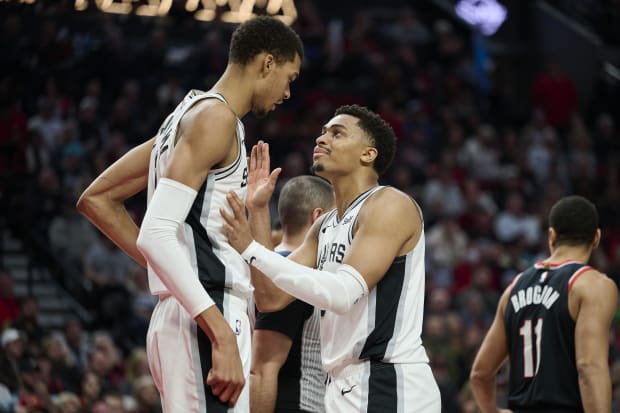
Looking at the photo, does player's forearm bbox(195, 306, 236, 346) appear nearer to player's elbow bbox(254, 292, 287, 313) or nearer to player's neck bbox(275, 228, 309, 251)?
player's elbow bbox(254, 292, 287, 313)

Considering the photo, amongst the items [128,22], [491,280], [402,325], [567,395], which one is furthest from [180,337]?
[128,22]

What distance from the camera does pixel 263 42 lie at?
4168mm

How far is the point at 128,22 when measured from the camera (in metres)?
14.1

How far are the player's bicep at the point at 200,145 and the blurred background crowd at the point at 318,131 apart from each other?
4384mm

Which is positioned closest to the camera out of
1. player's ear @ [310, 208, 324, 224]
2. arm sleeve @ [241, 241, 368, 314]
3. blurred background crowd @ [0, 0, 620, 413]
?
arm sleeve @ [241, 241, 368, 314]

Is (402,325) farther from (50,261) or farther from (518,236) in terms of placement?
(518,236)

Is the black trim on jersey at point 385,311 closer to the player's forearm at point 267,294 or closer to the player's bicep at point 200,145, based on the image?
the player's forearm at point 267,294

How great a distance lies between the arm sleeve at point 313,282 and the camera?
409 cm

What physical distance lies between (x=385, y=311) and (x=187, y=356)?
0.95 m

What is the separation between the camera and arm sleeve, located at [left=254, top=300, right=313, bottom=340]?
15.6 ft

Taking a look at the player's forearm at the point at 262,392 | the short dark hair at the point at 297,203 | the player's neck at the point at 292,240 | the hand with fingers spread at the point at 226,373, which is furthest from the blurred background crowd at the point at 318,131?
the hand with fingers spread at the point at 226,373

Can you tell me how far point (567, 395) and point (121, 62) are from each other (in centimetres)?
945

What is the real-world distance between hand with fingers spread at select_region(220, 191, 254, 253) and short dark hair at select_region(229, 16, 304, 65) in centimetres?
62

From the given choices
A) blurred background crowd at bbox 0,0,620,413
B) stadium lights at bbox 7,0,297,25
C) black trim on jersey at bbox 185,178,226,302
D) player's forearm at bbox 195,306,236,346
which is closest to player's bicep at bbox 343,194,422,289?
black trim on jersey at bbox 185,178,226,302
